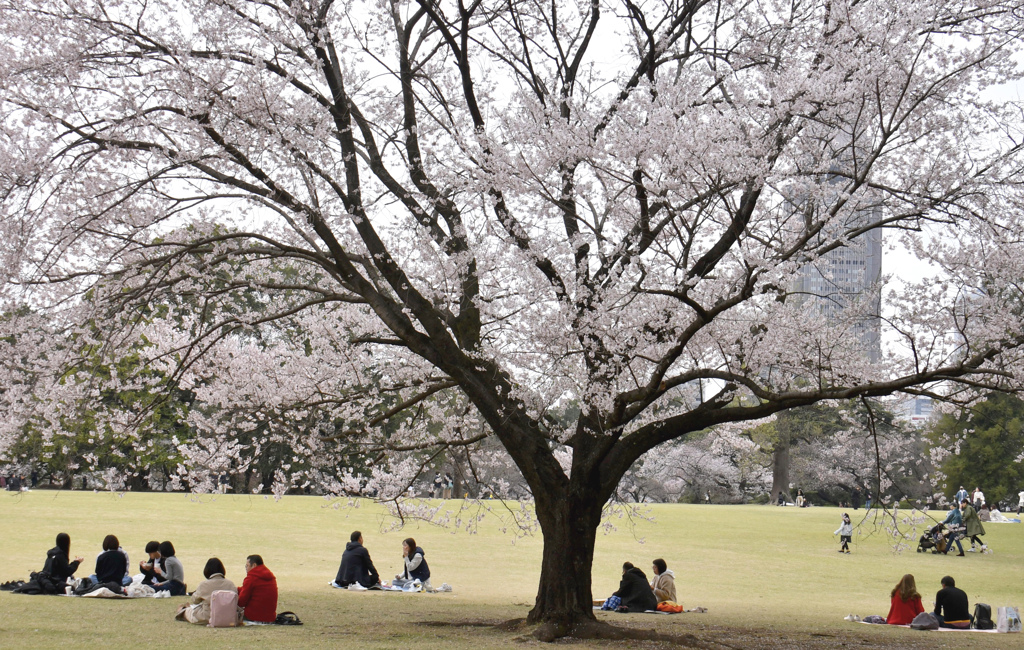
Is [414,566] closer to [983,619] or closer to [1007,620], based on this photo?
[983,619]

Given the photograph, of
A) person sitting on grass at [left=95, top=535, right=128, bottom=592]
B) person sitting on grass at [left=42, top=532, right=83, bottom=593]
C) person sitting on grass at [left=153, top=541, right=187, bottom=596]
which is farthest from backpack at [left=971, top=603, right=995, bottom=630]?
person sitting on grass at [left=42, top=532, right=83, bottom=593]

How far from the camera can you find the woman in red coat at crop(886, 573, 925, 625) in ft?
39.9

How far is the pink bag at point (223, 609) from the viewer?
975 cm

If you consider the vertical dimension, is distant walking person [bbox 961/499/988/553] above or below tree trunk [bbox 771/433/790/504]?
below

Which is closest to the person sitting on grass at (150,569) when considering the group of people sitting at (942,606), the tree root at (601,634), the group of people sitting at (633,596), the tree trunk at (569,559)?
the tree trunk at (569,559)

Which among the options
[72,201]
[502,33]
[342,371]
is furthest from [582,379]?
[72,201]

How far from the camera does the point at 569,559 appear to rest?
31.6 ft

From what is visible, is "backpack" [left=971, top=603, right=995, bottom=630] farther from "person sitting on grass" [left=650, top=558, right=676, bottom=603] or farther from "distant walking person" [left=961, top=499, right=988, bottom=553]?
"distant walking person" [left=961, top=499, right=988, bottom=553]

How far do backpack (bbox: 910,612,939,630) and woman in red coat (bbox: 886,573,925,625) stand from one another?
33cm

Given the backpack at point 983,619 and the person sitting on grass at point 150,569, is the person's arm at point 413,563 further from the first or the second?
the backpack at point 983,619

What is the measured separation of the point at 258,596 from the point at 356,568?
458 cm

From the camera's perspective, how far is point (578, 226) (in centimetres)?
1004

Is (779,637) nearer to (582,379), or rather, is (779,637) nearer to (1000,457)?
(582,379)

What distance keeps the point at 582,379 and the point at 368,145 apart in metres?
3.55
